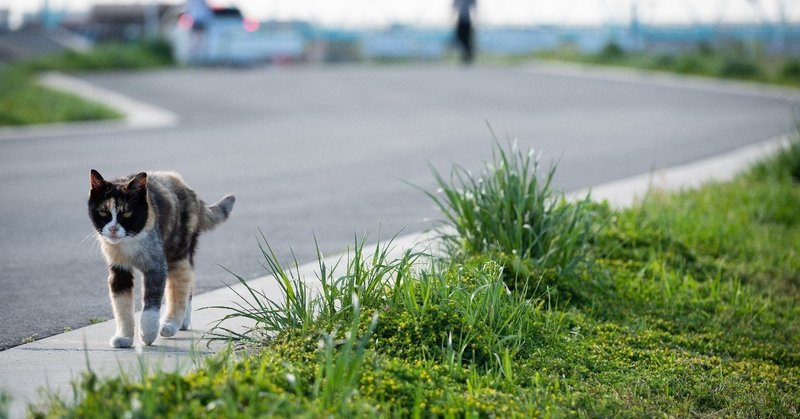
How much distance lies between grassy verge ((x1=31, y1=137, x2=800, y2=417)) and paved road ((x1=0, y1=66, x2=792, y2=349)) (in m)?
0.96

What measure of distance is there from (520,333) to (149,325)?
6.24ft

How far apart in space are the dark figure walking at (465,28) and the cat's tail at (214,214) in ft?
81.6

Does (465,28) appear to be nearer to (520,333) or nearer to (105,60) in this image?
(105,60)

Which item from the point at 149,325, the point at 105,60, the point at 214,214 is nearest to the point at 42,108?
the point at 105,60

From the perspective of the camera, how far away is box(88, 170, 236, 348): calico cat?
17.2 ft

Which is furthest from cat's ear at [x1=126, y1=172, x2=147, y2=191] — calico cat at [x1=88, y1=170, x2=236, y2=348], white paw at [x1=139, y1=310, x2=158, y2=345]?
white paw at [x1=139, y1=310, x2=158, y2=345]

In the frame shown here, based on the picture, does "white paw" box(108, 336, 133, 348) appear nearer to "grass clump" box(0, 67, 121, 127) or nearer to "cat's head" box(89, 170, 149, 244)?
"cat's head" box(89, 170, 149, 244)

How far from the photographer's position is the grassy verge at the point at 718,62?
28.4 metres

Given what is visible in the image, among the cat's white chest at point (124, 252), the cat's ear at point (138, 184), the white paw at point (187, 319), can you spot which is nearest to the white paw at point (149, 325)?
the cat's white chest at point (124, 252)

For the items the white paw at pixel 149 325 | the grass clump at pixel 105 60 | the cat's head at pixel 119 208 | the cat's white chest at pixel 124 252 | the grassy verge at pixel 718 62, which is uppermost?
the cat's head at pixel 119 208

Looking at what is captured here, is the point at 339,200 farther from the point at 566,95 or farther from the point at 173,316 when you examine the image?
the point at 566,95

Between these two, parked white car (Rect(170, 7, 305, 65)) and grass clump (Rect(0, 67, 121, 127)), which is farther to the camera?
parked white car (Rect(170, 7, 305, 65))

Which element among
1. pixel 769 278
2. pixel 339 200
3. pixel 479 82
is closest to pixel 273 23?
pixel 479 82

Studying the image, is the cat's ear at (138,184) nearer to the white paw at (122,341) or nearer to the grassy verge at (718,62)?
the white paw at (122,341)
